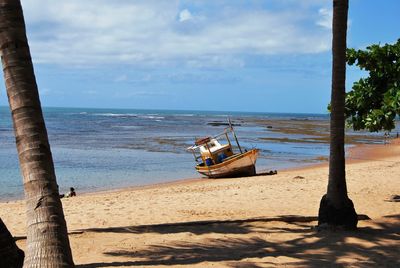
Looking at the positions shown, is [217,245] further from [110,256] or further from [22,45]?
[22,45]

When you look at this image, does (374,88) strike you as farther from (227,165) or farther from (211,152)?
(211,152)

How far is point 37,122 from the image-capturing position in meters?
3.85

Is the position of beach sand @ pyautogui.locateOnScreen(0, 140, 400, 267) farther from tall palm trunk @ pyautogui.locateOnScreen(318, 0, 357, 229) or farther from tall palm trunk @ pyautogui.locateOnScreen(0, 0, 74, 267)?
Result: tall palm trunk @ pyautogui.locateOnScreen(0, 0, 74, 267)

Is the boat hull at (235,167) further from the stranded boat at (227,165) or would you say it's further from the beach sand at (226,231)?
the beach sand at (226,231)

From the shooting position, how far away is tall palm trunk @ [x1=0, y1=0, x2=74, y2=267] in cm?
380

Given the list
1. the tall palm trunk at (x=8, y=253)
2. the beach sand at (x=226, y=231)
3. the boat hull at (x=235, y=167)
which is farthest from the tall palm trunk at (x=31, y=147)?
the boat hull at (x=235, y=167)

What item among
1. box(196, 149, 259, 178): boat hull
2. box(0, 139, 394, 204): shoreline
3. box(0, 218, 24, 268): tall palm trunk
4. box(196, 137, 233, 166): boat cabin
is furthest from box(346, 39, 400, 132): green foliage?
box(196, 137, 233, 166): boat cabin

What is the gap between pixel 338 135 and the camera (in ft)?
26.1

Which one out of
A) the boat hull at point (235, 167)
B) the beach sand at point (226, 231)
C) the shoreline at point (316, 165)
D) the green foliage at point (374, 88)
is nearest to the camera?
the beach sand at point (226, 231)

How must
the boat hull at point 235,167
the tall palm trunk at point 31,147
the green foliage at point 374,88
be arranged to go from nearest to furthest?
the tall palm trunk at point 31,147, the green foliage at point 374,88, the boat hull at point 235,167

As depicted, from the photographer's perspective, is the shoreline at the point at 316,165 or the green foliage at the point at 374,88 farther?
the shoreline at the point at 316,165

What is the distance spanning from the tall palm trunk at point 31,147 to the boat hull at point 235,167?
17.9 metres

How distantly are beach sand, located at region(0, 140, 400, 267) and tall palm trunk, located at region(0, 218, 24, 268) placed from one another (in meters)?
1.60

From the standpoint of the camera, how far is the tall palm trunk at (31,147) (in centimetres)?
380
